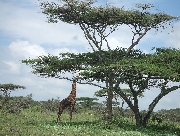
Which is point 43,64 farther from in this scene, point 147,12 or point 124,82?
point 147,12

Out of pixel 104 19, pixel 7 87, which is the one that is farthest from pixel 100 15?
pixel 7 87

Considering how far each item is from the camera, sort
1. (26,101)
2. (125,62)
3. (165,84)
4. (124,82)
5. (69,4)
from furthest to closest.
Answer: (26,101), (124,82), (165,84), (69,4), (125,62)

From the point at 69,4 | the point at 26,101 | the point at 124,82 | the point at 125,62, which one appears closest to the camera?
the point at 125,62

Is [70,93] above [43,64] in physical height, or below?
below

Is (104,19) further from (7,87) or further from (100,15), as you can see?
(7,87)

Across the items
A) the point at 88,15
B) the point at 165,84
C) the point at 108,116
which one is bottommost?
the point at 108,116

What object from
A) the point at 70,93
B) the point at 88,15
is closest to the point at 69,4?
the point at 88,15

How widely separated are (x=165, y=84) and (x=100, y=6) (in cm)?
701

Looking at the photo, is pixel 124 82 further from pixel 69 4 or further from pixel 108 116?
pixel 69 4

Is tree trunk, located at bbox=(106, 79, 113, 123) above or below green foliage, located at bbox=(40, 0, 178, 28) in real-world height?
below

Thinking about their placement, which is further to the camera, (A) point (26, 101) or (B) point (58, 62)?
(A) point (26, 101)

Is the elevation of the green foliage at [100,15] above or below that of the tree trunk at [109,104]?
above

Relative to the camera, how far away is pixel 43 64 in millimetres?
26266

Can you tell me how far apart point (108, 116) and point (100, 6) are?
7.33 meters
